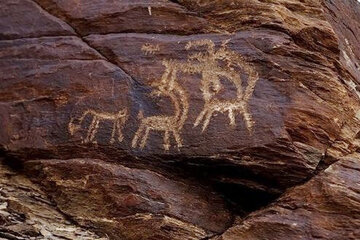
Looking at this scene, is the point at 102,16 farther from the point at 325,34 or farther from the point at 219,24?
the point at 325,34

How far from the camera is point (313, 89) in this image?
31.7 feet

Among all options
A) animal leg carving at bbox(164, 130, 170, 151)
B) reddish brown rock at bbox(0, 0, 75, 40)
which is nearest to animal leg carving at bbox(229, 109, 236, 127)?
animal leg carving at bbox(164, 130, 170, 151)

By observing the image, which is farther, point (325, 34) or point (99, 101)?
point (325, 34)

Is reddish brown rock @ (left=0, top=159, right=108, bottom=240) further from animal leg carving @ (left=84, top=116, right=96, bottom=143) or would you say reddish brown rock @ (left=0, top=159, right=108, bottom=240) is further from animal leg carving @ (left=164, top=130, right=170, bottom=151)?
animal leg carving @ (left=164, top=130, right=170, bottom=151)

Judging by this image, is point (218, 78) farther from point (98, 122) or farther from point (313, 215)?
point (313, 215)

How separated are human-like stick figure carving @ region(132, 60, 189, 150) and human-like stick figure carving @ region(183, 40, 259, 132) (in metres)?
0.28

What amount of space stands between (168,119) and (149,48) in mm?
1299

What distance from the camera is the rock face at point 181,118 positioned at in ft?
29.5

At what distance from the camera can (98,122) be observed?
938 cm

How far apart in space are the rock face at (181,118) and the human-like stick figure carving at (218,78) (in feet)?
0.06

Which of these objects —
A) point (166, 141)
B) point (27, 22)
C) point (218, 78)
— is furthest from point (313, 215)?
point (27, 22)

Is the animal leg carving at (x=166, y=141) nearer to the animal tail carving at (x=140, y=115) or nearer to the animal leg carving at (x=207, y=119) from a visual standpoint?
the animal tail carving at (x=140, y=115)

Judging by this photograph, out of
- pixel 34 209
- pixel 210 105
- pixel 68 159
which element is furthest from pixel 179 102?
pixel 34 209

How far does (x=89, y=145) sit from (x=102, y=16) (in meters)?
2.30
